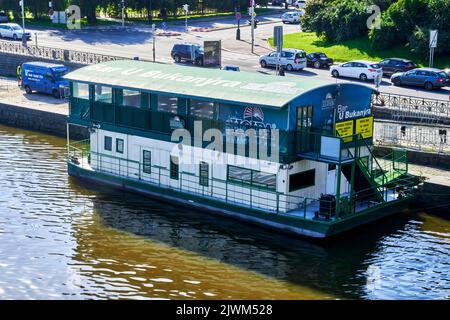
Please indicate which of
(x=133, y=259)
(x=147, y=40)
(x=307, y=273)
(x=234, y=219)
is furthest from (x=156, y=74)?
(x=147, y=40)

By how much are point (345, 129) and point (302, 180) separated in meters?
2.87

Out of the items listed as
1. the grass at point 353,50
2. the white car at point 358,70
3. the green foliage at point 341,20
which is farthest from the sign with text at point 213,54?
the green foliage at point 341,20

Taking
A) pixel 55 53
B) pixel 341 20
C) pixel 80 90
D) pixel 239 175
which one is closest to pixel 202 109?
pixel 239 175

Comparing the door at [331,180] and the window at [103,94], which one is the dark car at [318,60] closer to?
the window at [103,94]

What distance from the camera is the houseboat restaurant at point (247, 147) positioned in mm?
34125

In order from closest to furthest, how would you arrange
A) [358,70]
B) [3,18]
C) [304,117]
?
[304,117] → [358,70] → [3,18]

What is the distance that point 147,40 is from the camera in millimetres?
77438

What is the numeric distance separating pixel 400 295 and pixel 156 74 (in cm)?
1610

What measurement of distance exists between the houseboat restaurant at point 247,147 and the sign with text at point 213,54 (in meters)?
20.4

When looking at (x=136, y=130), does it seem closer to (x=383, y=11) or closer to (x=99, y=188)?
(x=99, y=188)

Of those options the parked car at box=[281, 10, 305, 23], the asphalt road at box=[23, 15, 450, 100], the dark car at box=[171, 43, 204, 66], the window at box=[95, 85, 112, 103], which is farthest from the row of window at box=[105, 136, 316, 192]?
the parked car at box=[281, 10, 305, 23]

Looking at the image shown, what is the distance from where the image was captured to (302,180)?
1380 inches

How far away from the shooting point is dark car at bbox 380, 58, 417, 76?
2352 inches

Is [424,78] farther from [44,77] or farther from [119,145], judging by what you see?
[44,77]
